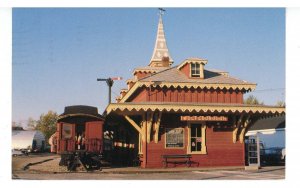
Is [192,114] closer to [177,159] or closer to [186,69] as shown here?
[177,159]

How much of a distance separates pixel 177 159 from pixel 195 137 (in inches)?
61.4

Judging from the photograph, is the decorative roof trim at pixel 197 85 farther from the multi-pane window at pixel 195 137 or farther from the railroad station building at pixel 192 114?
the multi-pane window at pixel 195 137

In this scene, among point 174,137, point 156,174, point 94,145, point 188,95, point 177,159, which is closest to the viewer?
point 156,174

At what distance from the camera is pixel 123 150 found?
2831 centimetres

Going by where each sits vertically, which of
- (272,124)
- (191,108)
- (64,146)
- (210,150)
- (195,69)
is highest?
(195,69)

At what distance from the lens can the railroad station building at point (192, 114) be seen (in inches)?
803

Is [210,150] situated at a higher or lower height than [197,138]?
lower

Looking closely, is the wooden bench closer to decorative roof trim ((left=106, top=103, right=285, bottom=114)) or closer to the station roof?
decorative roof trim ((left=106, top=103, right=285, bottom=114))

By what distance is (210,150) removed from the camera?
2167cm

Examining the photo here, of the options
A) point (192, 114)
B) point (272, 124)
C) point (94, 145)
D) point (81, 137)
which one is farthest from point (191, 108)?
point (272, 124)
